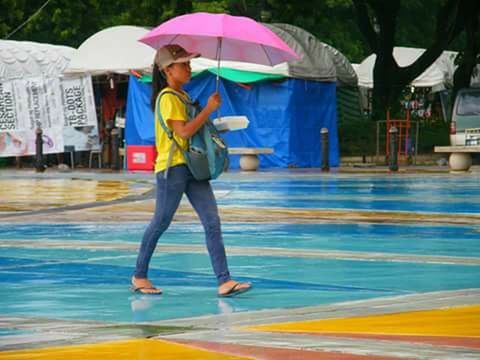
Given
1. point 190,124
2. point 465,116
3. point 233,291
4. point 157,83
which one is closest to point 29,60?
point 465,116

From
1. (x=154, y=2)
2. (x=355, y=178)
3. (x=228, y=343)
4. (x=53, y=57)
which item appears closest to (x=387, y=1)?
(x=154, y=2)

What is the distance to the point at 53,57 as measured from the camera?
42.8m

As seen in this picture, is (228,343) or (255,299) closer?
(228,343)

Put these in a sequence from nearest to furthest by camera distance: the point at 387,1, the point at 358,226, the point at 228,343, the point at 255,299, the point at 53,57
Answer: the point at 228,343, the point at 255,299, the point at 358,226, the point at 53,57, the point at 387,1

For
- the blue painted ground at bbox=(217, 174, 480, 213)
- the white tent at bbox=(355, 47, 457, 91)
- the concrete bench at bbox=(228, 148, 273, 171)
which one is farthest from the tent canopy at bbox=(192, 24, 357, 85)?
the white tent at bbox=(355, 47, 457, 91)

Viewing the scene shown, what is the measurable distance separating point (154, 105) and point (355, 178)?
21.3 metres

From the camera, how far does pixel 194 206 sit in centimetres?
1129

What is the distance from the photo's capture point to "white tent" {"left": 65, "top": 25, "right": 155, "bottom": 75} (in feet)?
135

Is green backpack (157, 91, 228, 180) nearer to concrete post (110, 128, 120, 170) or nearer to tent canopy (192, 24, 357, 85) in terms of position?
concrete post (110, 128, 120, 170)

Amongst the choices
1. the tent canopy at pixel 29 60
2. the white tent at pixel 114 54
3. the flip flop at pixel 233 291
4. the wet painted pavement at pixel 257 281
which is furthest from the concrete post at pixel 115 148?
the flip flop at pixel 233 291

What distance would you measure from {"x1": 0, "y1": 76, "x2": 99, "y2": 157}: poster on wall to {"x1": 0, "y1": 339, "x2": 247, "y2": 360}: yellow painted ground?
3365 cm

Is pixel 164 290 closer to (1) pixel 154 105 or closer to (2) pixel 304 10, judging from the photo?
(1) pixel 154 105

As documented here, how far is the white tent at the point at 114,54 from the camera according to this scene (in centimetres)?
4116

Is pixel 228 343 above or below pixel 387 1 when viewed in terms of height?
below
